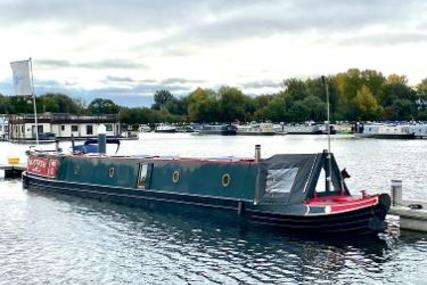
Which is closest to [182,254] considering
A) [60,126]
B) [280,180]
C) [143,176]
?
[280,180]

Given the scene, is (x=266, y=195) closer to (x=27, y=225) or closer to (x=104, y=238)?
(x=104, y=238)

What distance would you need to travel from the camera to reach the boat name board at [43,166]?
49.5m

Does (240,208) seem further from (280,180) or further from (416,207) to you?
(416,207)

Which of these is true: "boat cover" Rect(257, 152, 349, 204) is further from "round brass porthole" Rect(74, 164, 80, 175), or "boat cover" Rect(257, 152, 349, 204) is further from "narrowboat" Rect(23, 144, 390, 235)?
"round brass porthole" Rect(74, 164, 80, 175)

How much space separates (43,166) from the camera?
5147 cm

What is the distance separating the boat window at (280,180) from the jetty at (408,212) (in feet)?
15.0

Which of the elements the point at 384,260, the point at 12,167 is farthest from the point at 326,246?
the point at 12,167

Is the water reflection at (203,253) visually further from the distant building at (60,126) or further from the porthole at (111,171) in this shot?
the distant building at (60,126)

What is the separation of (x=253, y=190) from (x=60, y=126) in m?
139

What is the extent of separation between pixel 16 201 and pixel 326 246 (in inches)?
978

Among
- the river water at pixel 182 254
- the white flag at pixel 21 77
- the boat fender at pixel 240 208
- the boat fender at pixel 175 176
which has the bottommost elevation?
the river water at pixel 182 254

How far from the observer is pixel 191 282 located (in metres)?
22.8

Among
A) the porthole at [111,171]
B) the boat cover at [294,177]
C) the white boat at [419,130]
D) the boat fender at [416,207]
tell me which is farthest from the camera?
the white boat at [419,130]

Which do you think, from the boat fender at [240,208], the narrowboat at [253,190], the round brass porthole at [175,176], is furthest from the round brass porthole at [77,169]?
the boat fender at [240,208]
